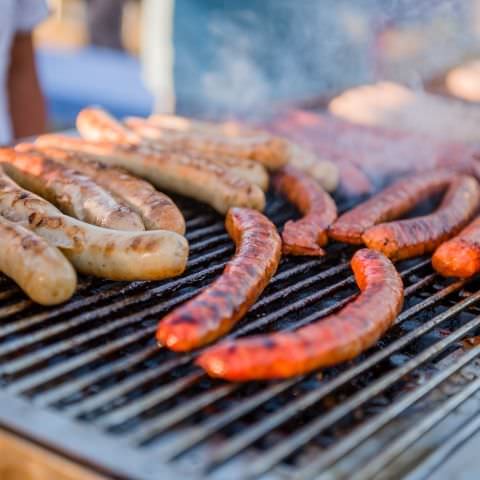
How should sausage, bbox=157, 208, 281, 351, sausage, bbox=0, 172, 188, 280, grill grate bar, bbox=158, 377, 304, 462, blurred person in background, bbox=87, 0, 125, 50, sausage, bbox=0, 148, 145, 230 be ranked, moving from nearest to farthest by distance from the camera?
grill grate bar, bbox=158, 377, 304, 462 → sausage, bbox=157, 208, 281, 351 → sausage, bbox=0, 172, 188, 280 → sausage, bbox=0, 148, 145, 230 → blurred person in background, bbox=87, 0, 125, 50

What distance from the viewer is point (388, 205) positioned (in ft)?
12.2

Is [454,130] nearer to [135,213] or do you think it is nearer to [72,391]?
[135,213]

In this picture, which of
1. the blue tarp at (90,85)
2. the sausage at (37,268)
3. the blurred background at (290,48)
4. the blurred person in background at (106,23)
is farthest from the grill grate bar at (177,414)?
the blurred person in background at (106,23)

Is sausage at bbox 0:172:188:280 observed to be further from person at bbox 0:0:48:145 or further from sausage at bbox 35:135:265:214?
person at bbox 0:0:48:145

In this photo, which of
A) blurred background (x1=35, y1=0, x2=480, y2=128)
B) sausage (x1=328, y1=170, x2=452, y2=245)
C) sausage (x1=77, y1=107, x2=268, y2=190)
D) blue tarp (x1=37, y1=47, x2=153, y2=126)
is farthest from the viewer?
blue tarp (x1=37, y1=47, x2=153, y2=126)

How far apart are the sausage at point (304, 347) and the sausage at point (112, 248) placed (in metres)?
0.57

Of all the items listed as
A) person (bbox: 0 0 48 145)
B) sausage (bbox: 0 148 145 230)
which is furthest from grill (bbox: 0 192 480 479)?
person (bbox: 0 0 48 145)

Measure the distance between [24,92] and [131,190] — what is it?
120 inches

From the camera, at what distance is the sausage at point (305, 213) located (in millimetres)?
3398

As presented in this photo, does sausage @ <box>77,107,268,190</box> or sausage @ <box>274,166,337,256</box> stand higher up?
sausage @ <box>77,107,268,190</box>

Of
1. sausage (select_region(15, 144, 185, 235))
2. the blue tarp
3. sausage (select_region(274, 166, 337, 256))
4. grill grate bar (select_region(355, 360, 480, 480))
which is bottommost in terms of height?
the blue tarp

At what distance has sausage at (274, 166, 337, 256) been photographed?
340 cm

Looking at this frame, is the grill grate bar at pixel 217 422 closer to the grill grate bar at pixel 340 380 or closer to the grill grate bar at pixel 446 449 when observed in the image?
the grill grate bar at pixel 340 380

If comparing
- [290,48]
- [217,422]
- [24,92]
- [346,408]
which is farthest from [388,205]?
[290,48]
